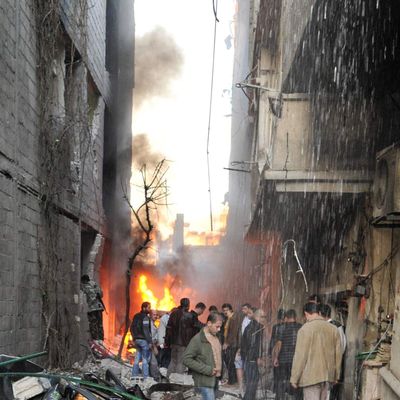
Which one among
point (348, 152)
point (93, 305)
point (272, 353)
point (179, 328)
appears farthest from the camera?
point (93, 305)

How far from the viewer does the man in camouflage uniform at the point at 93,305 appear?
16391mm

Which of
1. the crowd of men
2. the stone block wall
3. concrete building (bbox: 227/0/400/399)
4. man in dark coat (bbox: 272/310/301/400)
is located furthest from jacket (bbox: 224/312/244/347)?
man in dark coat (bbox: 272/310/301/400)

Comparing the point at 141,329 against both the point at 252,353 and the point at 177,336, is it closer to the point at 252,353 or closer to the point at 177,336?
the point at 177,336

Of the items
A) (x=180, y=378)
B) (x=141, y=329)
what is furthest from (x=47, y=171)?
(x=180, y=378)

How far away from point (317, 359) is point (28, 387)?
12.2 ft

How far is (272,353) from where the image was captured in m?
9.65

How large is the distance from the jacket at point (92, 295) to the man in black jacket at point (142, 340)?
3.15 m

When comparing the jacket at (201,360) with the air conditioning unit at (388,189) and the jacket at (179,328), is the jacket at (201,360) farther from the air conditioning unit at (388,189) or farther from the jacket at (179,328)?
the jacket at (179,328)

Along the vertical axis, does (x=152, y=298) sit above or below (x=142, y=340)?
below

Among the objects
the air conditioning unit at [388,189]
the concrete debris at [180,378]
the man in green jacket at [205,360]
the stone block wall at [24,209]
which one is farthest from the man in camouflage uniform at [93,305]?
the air conditioning unit at [388,189]

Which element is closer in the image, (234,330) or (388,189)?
(388,189)

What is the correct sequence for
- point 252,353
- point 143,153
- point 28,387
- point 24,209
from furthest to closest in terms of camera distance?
point 143,153, point 252,353, point 24,209, point 28,387

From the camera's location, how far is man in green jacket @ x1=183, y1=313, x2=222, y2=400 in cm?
799

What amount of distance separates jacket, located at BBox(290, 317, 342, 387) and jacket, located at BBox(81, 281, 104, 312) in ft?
29.2
